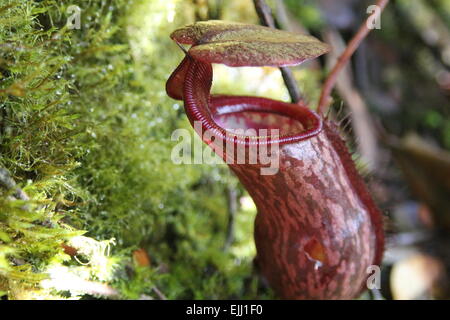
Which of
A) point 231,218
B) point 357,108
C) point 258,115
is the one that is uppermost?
point 258,115

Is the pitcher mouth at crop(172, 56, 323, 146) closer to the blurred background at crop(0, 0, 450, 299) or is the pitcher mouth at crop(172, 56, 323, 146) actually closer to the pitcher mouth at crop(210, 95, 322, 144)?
→ the pitcher mouth at crop(210, 95, 322, 144)

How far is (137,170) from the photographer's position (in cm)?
125

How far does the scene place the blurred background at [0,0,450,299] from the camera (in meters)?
0.90

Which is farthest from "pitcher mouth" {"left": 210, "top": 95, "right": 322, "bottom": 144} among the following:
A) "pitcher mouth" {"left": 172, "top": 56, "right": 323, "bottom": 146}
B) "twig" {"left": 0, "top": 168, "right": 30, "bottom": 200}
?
"twig" {"left": 0, "top": 168, "right": 30, "bottom": 200}

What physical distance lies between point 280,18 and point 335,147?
2.12 feet

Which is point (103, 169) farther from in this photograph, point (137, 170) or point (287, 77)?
point (287, 77)

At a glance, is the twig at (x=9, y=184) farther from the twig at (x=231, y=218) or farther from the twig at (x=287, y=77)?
the twig at (x=231, y=218)

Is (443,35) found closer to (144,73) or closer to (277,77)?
(277,77)

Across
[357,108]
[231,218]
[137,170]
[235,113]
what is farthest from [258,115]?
[357,108]

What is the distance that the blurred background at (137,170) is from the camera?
896 millimetres

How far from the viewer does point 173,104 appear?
1452 millimetres

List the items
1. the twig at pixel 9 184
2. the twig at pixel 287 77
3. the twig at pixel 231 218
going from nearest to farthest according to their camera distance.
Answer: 1. the twig at pixel 9 184
2. the twig at pixel 287 77
3. the twig at pixel 231 218

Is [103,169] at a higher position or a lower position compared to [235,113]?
lower

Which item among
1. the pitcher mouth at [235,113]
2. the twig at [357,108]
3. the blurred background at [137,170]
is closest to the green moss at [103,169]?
the blurred background at [137,170]
